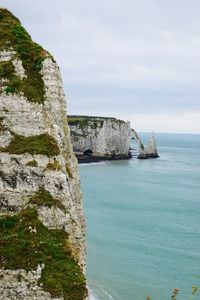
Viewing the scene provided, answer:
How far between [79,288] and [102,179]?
310ft

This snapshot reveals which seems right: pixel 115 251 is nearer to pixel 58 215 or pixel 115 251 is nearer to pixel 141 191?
pixel 58 215

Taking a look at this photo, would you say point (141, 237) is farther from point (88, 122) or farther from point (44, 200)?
point (88, 122)

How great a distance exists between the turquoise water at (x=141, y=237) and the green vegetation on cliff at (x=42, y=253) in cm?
1884

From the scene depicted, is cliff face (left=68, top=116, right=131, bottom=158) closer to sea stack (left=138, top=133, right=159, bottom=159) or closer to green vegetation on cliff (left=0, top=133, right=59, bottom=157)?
sea stack (left=138, top=133, right=159, bottom=159)

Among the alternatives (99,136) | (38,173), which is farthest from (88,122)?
(38,173)

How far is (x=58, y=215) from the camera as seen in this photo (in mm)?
24859

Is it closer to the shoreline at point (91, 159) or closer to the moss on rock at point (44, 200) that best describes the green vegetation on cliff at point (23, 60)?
the moss on rock at point (44, 200)

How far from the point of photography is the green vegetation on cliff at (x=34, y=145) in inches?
1051

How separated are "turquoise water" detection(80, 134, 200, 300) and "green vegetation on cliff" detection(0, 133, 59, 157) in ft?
61.6

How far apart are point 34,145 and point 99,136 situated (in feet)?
437

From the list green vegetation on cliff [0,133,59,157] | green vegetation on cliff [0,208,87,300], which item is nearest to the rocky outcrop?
green vegetation on cliff [0,133,59,157]

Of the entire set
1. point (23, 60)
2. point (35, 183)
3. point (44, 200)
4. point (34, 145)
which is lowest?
point (44, 200)

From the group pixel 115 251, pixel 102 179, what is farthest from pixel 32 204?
pixel 102 179

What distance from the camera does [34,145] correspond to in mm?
27156
